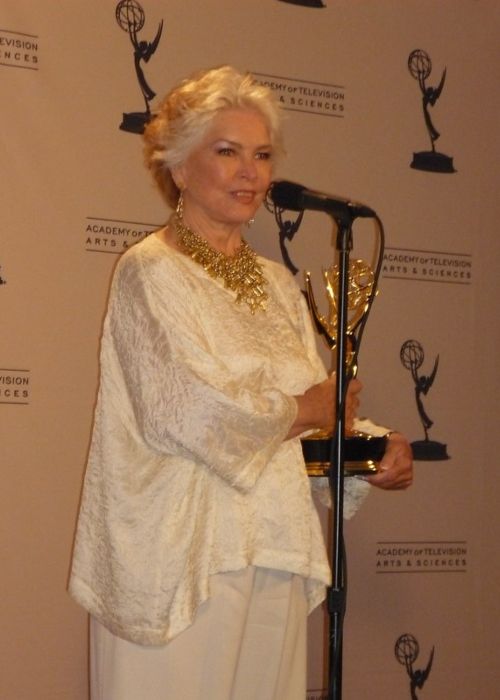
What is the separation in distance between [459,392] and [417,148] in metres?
0.78

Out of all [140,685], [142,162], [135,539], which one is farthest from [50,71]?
[140,685]

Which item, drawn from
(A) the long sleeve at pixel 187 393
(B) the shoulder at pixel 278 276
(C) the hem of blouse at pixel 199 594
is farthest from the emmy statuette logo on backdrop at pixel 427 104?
(C) the hem of blouse at pixel 199 594

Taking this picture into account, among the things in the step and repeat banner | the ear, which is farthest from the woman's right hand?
the step and repeat banner

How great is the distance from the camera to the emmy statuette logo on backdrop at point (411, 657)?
3.33 meters

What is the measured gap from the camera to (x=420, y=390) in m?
3.37

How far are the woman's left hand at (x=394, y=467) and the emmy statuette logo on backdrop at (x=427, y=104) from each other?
4.60 ft

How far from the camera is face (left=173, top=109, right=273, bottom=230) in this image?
2.22 m

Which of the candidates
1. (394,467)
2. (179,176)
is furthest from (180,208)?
(394,467)

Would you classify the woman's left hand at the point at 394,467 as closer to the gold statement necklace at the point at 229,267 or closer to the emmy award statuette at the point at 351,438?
the emmy award statuette at the point at 351,438

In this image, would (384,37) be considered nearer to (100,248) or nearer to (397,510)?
(100,248)

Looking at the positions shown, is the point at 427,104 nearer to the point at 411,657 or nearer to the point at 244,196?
the point at 244,196

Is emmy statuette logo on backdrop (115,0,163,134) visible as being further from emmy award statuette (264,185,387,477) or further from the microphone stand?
the microphone stand

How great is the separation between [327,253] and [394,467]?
3.81ft

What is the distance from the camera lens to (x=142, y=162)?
118 inches
